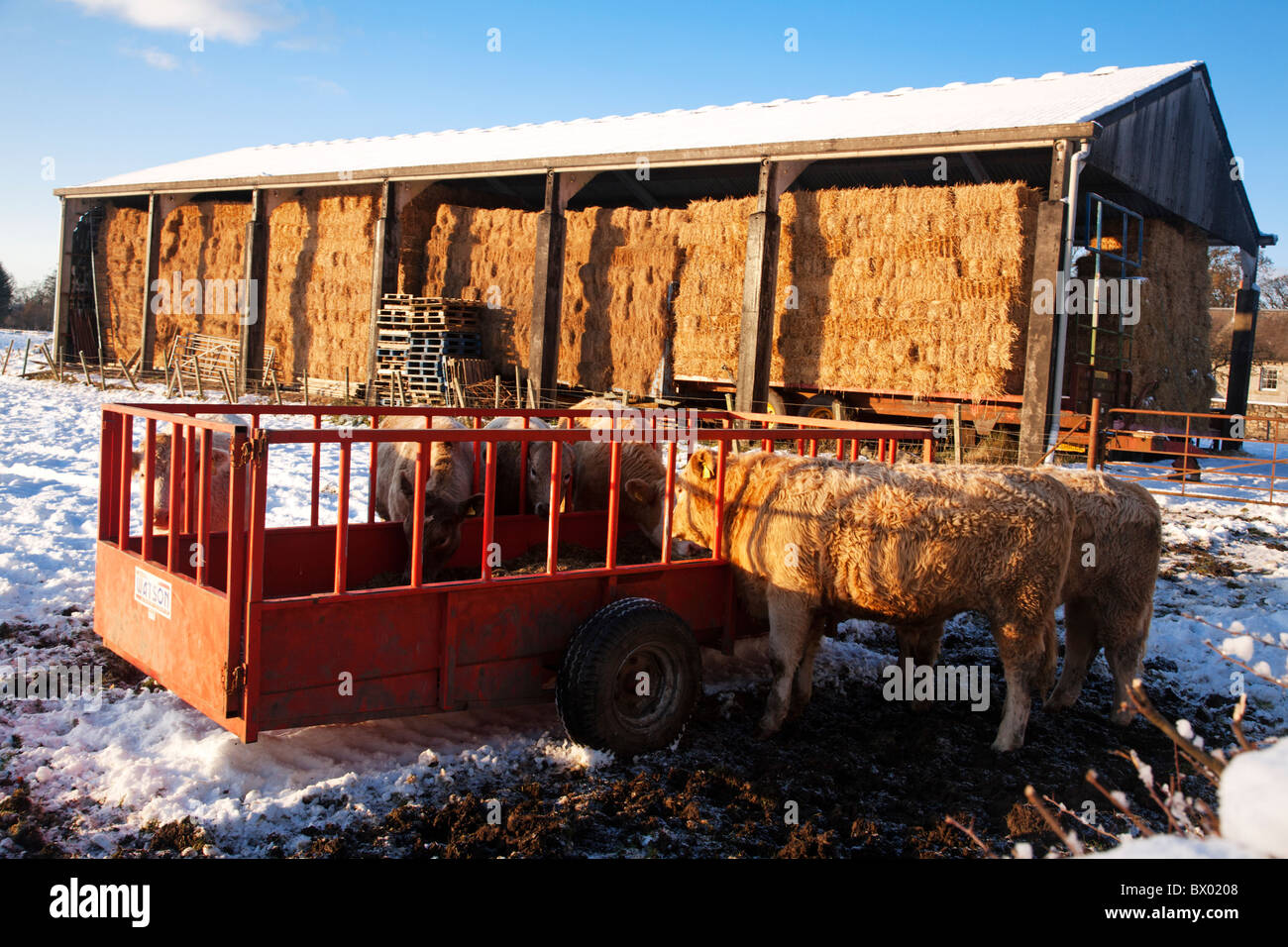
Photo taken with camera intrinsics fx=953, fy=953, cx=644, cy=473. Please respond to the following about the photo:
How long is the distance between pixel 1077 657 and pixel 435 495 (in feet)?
15.1

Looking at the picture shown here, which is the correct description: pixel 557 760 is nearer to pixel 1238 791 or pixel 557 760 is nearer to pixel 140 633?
pixel 140 633

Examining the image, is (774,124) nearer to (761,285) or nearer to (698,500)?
(761,285)

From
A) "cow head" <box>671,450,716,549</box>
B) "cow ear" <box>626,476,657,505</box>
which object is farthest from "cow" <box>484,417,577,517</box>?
"cow head" <box>671,450,716,549</box>

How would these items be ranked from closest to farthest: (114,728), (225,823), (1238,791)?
(1238,791) → (225,823) → (114,728)

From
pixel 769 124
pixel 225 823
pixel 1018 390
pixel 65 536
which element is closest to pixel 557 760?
pixel 225 823

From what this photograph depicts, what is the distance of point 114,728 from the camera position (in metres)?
4.92

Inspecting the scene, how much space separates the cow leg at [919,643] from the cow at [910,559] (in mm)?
660

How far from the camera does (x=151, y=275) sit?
84.2 ft

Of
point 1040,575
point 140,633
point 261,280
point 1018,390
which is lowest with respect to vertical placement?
point 140,633

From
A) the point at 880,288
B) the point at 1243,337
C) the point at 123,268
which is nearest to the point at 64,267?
the point at 123,268

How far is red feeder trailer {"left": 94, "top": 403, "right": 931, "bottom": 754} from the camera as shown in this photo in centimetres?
422

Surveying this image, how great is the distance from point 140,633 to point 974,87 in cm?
1898

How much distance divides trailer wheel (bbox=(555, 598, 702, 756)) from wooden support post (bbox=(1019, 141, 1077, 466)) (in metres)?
9.01

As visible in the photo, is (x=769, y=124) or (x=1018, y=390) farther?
(x=769, y=124)
